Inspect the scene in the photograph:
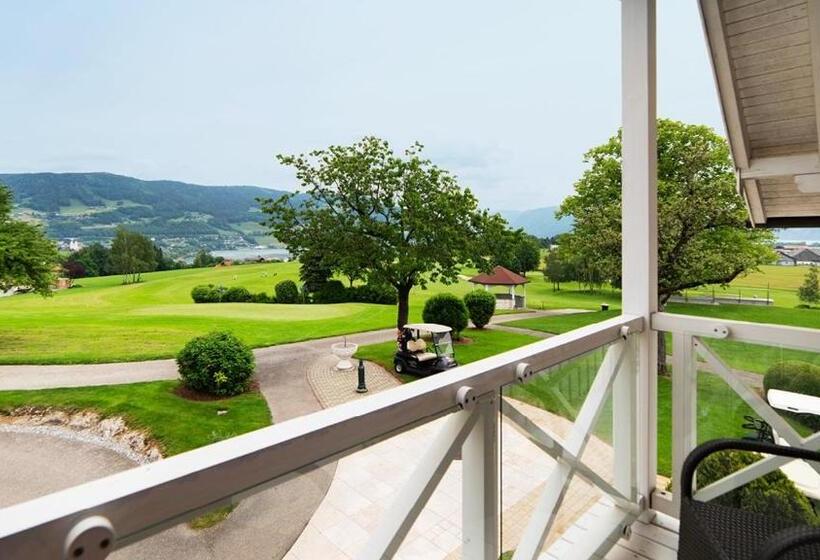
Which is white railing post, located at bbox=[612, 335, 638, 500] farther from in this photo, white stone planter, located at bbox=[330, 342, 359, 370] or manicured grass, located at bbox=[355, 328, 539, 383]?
white stone planter, located at bbox=[330, 342, 359, 370]

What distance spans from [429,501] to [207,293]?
15.5 feet

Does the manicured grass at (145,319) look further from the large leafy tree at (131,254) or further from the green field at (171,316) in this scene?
the large leafy tree at (131,254)

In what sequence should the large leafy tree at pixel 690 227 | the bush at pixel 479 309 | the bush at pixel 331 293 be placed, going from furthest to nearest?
the large leafy tree at pixel 690 227 → the bush at pixel 479 309 → the bush at pixel 331 293

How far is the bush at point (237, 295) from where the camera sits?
493 cm

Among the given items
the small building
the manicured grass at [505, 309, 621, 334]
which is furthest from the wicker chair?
the small building

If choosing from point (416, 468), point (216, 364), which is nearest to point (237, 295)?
point (216, 364)

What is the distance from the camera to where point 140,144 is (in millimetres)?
5594

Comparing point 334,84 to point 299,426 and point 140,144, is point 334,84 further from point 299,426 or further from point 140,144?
point 299,426

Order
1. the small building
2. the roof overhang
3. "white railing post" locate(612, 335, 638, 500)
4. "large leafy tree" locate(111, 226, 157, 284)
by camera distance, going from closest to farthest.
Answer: "white railing post" locate(612, 335, 638, 500) < the roof overhang < "large leafy tree" locate(111, 226, 157, 284) < the small building

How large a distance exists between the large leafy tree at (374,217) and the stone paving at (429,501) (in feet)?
16.0

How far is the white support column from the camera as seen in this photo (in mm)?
1345

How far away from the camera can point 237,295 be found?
4.96 metres

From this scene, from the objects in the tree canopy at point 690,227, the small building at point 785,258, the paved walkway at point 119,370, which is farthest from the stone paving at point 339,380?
the small building at point 785,258

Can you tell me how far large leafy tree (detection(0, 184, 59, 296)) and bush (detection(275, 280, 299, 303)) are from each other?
1958mm
